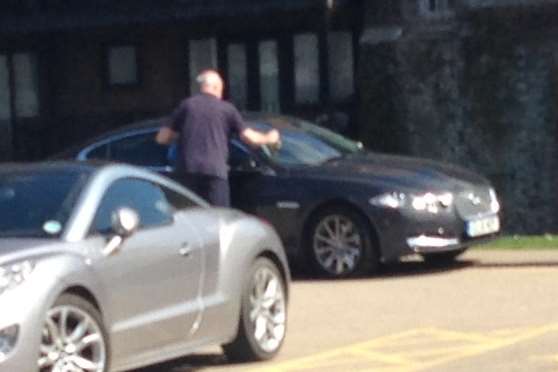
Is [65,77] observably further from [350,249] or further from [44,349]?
[44,349]

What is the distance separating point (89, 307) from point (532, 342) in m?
3.70

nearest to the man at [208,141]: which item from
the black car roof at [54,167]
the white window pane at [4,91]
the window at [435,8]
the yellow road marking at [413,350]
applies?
the yellow road marking at [413,350]

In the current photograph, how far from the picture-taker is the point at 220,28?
108ft

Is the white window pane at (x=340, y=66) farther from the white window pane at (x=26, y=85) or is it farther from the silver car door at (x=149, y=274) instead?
the silver car door at (x=149, y=274)

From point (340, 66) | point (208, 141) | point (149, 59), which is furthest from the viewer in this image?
point (149, 59)

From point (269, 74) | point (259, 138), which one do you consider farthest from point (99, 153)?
point (269, 74)

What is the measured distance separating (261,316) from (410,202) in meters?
5.30

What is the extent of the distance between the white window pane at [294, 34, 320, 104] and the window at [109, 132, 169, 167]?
14.3 m

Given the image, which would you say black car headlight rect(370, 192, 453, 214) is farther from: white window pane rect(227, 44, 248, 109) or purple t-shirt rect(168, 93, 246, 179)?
white window pane rect(227, 44, 248, 109)

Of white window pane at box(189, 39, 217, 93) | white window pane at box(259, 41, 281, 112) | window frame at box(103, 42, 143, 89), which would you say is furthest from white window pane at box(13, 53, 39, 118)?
white window pane at box(259, 41, 281, 112)

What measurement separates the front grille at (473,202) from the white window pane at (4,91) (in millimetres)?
17869

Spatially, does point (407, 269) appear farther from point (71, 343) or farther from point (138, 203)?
point (71, 343)

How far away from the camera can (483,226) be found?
708 inches

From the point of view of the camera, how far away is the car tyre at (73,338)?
10227 mm
